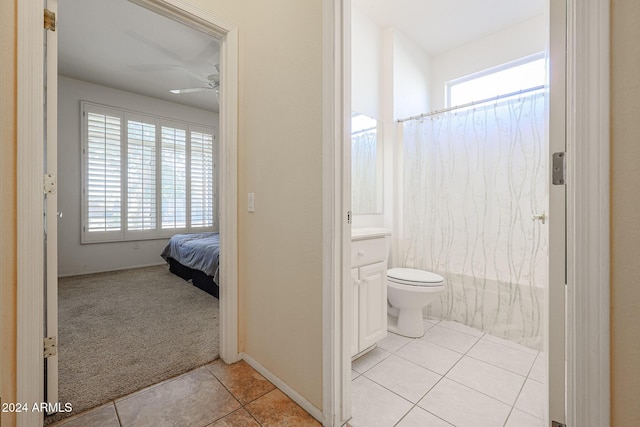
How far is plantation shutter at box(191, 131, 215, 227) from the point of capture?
510 cm

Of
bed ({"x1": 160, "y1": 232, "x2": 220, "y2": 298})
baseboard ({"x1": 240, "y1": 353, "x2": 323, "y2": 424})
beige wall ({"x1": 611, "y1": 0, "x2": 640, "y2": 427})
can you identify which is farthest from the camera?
bed ({"x1": 160, "y1": 232, "x2": 220, "y2": 298})

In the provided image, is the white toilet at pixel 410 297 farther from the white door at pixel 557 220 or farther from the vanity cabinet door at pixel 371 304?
the white door at pixel 557 220

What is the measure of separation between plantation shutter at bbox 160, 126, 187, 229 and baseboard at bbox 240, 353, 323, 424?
150 inches

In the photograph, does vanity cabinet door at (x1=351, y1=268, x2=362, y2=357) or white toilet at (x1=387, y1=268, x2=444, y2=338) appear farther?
white toilet at (x1=387, y1=268, x2=444, y2=338)

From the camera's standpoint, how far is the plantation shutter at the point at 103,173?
4.06 m

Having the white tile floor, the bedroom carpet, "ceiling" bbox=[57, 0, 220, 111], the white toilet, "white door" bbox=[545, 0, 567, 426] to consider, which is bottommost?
the white tile floor

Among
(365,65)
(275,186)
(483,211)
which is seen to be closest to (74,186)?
(275,186)

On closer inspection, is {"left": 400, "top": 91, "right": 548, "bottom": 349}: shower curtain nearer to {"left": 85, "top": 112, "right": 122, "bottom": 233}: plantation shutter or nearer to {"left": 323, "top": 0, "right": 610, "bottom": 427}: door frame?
{"left": 323, "top": 0, "right": 610, "bottom": 427}: door frame

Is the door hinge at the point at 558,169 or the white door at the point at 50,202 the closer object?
the door hinge at the point at 558,169

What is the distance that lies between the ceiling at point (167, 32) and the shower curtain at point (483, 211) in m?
0.95

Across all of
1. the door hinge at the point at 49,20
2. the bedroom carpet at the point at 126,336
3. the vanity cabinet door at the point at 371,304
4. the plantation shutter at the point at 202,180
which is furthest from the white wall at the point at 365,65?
the plantation shutter at the point at 202,180

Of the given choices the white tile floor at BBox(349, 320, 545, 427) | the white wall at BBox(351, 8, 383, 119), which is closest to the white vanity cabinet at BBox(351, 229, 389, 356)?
the white tile floor at BBox(349, 320, 545, 427)

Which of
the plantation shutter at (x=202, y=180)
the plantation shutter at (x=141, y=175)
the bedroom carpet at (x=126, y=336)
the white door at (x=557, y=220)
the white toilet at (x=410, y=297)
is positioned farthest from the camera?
the plantation shutter at (x=202, y=180)

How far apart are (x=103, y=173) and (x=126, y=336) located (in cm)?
309
